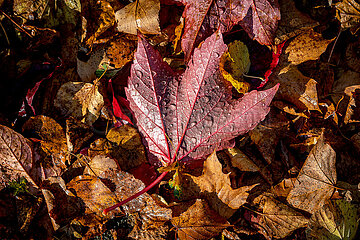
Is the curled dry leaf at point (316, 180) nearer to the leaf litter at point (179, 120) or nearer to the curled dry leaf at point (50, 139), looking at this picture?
the leaf litter at point (179, 120)

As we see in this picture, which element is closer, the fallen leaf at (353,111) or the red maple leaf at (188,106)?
the red maple leaf at (188,106)

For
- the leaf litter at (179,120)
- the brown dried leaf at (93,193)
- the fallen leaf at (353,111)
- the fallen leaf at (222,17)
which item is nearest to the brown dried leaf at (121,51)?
the leaf litter at (179,120)

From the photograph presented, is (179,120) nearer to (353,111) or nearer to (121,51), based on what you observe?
(121,51)

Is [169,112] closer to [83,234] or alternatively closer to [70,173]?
[70,173]

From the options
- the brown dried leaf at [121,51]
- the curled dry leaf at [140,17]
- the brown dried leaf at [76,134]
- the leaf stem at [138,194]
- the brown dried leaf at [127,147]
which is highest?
the curled dry leaf at [140,17]

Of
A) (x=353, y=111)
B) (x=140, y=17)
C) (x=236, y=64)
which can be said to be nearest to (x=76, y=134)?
(x=140, y=17)

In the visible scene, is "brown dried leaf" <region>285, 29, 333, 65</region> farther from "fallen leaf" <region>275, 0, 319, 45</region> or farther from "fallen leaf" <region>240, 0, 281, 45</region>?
"fallen leaf" <region>240, 0, 281, 45</region>

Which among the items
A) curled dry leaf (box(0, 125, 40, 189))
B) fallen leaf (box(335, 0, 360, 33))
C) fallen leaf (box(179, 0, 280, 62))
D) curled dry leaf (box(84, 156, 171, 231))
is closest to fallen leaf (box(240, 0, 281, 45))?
fallen leaf (box(179, 0, 280, 62))

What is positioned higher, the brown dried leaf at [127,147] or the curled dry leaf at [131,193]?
the brown dried leaf at [127,147]
